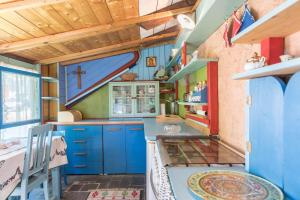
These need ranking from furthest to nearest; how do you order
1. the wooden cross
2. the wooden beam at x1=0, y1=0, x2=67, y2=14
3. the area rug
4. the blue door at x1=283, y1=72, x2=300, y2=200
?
the wooden cross
the area rug
the wooden beam at x1=0, y1=0, x2=67, y2=14
the blue door at x1=283, y1=72, x2=300, y2=200

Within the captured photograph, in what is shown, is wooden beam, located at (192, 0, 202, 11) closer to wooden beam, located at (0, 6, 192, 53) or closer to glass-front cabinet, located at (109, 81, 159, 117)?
wooden beam, located at (0, 6, 192, 53)

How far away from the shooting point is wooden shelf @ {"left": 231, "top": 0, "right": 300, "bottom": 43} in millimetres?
709

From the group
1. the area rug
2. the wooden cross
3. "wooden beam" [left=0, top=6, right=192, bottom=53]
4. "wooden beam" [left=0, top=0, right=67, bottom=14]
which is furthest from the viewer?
the wooden cross

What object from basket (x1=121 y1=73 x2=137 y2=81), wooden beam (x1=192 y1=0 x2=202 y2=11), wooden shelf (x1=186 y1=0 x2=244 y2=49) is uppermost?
wooden beam (x1=192 y1=0 x2=202 y2=11)

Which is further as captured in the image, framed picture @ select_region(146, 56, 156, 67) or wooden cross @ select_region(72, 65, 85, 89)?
framed picture @ select_region(146, 56, 156, 67)

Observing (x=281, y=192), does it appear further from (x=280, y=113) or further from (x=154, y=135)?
(x=154, y=135)

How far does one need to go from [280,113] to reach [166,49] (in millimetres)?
3785

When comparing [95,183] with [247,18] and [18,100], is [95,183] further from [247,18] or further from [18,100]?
[247,18]

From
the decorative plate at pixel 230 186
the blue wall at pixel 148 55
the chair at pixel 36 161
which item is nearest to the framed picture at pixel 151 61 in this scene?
the blue wall at pixel 148 55

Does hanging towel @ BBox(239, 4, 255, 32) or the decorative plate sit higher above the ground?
hanging towel @ BBox(239, 4, 255, 32)

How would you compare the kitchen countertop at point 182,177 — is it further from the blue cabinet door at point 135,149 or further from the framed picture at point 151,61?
the framed picture at point 151,61

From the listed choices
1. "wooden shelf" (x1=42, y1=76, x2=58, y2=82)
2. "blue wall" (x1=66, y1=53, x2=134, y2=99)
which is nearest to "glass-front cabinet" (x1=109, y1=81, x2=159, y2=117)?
"blue wall" (x1=66, y1=53, x2=134, y2=99)

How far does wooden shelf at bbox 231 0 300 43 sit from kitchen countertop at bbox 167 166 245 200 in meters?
0.69

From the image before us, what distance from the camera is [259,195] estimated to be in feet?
2.73
